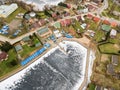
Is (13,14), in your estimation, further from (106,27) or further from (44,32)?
(106,27)

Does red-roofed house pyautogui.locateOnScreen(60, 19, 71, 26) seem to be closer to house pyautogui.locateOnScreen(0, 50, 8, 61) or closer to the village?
the village

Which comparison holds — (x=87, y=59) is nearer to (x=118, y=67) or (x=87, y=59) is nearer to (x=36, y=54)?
(x=118, y=67)

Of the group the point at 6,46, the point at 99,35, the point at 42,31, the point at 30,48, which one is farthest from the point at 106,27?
the point at 6,46

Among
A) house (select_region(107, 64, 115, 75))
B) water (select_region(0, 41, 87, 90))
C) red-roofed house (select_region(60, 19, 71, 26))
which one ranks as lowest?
water (select_region(0, 41, 87, 90))

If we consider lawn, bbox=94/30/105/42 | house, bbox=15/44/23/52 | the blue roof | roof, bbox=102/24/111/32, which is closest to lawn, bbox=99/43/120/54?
lawn, bbox=94/30/105/42

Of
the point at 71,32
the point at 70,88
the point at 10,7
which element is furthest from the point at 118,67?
the point at 10,7

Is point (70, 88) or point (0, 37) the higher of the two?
point (0, 37)
